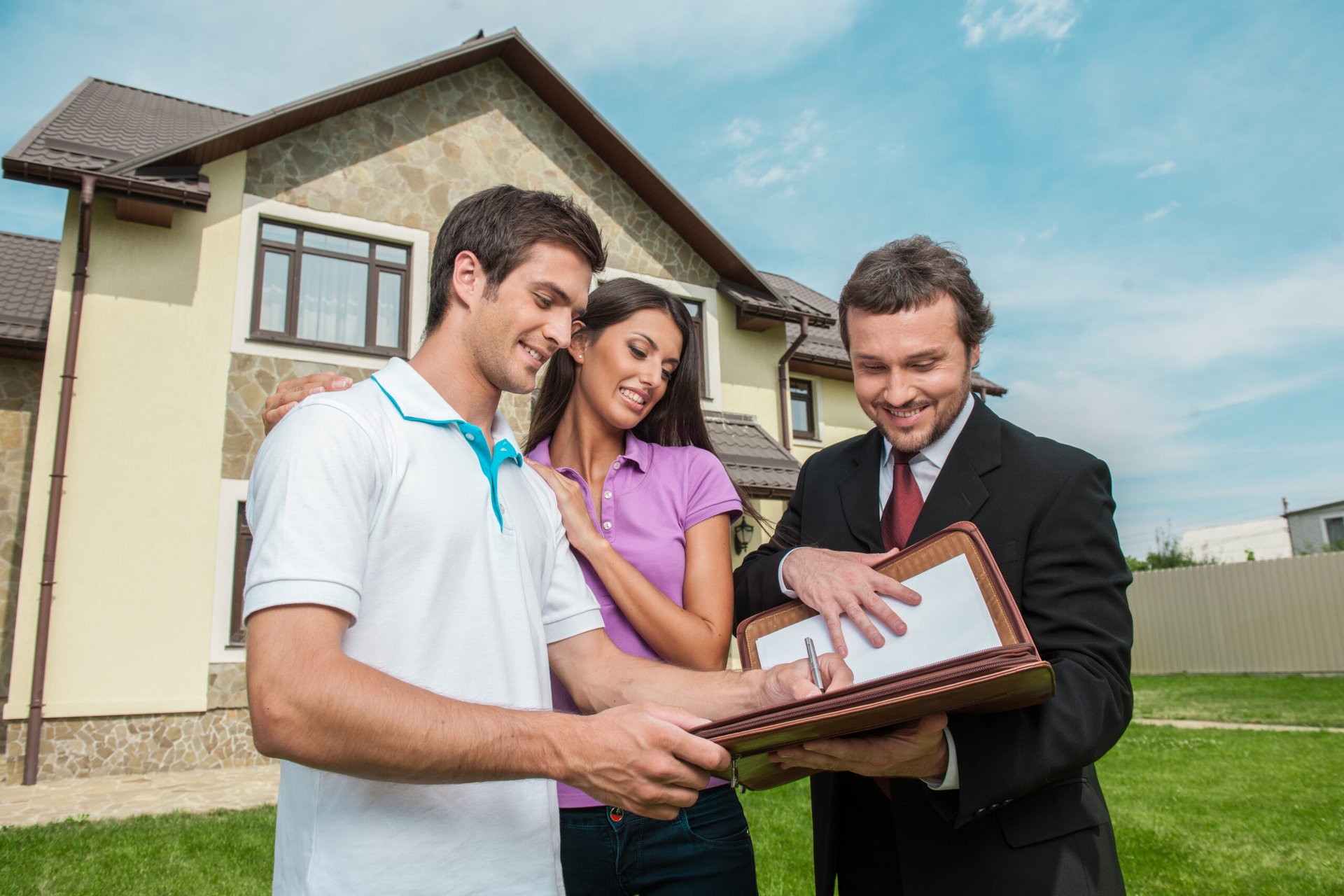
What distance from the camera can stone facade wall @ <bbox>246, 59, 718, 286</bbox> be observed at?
10.9m

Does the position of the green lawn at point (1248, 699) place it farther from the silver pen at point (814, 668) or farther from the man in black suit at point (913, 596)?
the silver pen at point (814, 668)

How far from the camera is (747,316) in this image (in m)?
13.8

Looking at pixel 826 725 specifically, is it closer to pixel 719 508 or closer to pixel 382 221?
pixel 719 508

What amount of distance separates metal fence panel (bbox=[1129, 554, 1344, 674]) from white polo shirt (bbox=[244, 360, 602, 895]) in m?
23.4

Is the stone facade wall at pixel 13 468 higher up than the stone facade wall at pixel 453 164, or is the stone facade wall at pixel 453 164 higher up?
the stone facade wall at pixel 453 164

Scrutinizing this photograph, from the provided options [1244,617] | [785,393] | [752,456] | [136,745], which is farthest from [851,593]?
[1244,617]

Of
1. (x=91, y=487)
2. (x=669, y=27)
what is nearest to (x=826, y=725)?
(x=669, y=27)

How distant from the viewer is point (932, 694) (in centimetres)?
135

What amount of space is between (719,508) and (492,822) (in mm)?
1231

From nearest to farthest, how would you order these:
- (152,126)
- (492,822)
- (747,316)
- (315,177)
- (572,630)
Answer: (492,822) → (572,630) → (315,177) → (152,126) → (747,316)

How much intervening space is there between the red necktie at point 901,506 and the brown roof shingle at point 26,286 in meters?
11.2

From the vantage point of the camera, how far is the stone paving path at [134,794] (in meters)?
7.15

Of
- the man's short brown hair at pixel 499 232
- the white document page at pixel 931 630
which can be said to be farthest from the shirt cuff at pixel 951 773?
the man's short brown hair at pixel 499 232

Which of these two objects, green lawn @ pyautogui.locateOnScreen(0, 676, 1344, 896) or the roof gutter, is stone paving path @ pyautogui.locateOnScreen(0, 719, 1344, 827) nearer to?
green lawn @ pyautogui.locateOnScreen(0, 676, 1344, 896)
